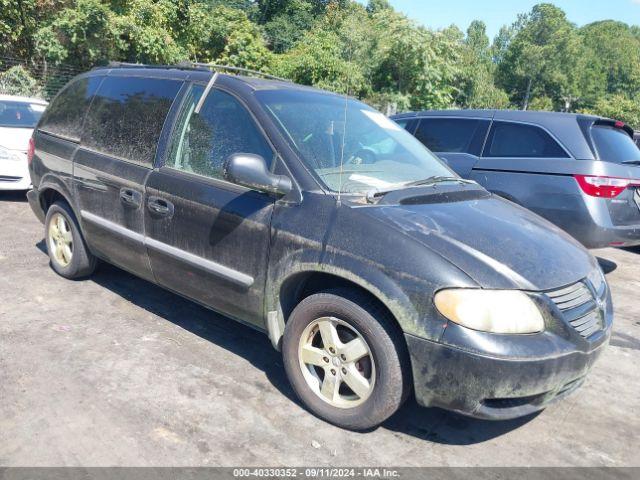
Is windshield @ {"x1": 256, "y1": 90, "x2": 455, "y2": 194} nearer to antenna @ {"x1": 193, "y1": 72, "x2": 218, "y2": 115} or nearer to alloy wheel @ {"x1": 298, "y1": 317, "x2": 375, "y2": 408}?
antenna @ {"x1": 193, "y1": 72, "x2": 218, "y2": 115}

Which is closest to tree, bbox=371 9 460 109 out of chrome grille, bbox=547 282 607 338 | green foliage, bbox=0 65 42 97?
green foliage, bbox=0 65 42 97

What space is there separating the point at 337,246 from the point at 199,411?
3.92ft

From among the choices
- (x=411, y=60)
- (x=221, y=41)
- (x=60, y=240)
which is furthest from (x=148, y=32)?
(x=60, y=240)

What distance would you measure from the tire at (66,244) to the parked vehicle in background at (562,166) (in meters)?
4.04

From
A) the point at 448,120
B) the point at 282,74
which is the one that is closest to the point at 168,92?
the point at 448,120

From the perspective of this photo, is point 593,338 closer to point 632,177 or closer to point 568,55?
point 632,177

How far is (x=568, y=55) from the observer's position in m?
79.9

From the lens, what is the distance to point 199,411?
3119 mm

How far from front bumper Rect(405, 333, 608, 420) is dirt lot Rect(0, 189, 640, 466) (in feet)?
1.17

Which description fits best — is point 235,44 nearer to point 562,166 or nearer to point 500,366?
point 562,166

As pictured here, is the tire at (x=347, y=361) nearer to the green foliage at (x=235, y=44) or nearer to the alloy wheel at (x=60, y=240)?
the alloy wheel at (x=60, y=240)

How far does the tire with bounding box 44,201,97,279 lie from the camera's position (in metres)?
4.75

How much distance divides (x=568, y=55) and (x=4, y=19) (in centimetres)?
7973

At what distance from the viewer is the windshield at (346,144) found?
11.0ft
